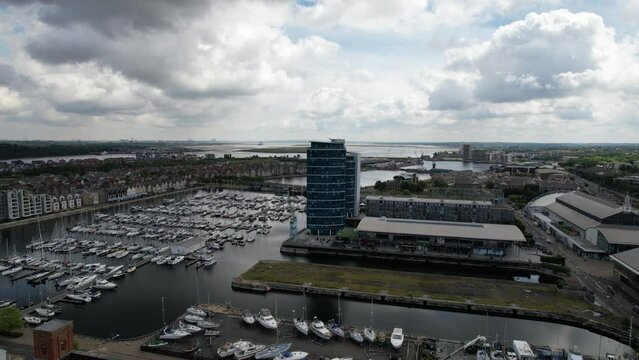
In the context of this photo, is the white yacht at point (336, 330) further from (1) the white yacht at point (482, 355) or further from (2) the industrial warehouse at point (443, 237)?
(2) the industrial warehouse at point (443, 237)

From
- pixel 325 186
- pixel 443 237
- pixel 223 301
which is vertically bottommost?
pixel 223 301

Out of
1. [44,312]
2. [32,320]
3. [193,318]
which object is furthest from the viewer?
[44,312]

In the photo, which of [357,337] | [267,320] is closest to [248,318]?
[267,320]

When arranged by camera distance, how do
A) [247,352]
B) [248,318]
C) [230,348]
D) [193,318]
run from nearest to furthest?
[247,352]
[230,348]
[248,318]
[193,318]

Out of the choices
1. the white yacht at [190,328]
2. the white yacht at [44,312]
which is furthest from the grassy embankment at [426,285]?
the white yacht at [44,312]

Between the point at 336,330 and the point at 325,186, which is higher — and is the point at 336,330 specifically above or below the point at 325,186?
below

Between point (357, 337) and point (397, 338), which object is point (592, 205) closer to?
point (397, 338)

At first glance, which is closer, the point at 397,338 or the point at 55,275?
the point at 397,338
